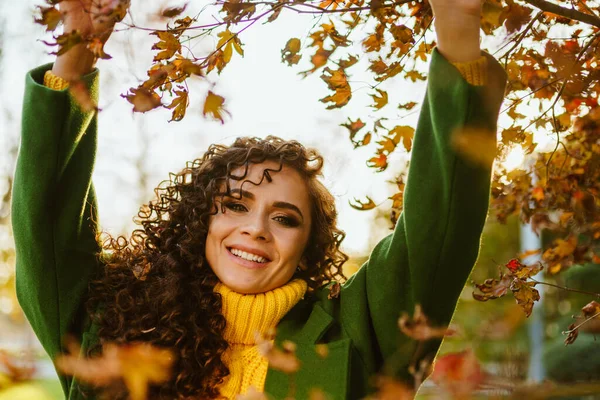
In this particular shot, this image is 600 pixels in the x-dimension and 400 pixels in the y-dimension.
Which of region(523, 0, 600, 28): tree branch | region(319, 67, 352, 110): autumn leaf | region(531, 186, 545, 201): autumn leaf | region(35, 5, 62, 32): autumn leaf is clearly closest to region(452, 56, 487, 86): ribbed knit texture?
region(523, 0, 600, 28): tree branch

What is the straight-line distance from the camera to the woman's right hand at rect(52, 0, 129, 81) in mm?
1231

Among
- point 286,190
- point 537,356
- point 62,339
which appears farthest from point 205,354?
point 537,356

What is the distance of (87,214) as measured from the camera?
1.96 m

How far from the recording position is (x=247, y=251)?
2004 millimetres

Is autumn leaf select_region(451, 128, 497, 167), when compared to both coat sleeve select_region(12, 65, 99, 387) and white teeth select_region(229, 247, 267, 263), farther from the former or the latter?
coat sleeve select_region(12, 65, 99, 387)

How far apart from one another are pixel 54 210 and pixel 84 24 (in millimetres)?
582

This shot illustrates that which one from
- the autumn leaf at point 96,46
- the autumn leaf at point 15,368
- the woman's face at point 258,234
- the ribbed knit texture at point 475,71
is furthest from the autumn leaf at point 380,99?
the autumn leaf at point 15,368

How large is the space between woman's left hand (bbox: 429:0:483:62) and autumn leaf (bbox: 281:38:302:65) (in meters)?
0.45

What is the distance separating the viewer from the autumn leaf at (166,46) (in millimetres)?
1561

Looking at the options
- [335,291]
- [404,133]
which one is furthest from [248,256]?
[404,133]

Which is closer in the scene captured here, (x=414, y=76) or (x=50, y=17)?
(x=50, y=17)

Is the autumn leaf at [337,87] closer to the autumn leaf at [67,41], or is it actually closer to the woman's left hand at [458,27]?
the woman's left hand at [458,27]

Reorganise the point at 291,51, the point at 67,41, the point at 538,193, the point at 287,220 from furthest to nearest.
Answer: the point at 538,193 < the point at 287,220 < the point at 291,51 < the point at 67,41

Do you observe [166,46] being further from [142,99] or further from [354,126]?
[354,126]
